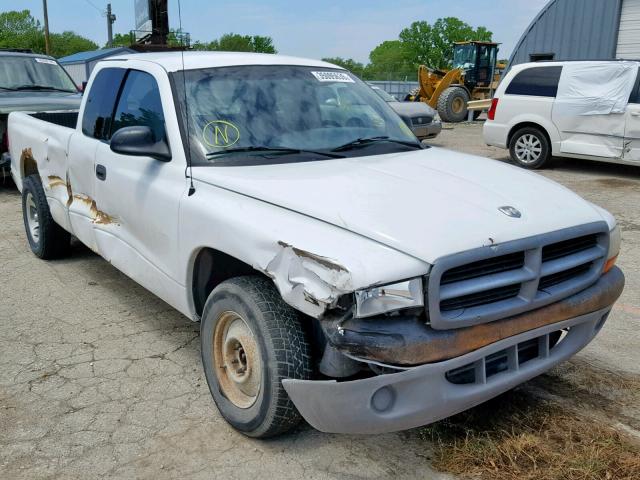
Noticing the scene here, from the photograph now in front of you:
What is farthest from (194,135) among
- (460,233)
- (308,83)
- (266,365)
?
(460,233)

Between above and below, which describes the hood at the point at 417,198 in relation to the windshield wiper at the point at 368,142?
below

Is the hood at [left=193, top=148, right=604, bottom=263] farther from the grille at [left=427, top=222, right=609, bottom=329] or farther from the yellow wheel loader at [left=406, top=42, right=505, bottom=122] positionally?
the yellow wheel loader at [left=406, top=42, right=505, bottom=122]

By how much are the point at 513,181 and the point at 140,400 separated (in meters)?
2.32

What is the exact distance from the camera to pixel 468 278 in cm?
260

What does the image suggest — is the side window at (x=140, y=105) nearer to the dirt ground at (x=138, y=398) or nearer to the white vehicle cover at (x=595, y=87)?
the dirt ground at (x=138, y=398)

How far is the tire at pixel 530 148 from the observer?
11.7m

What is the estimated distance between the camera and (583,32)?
2086cm

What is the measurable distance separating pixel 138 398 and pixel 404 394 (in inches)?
67.1

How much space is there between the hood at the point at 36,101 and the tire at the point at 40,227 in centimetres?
327

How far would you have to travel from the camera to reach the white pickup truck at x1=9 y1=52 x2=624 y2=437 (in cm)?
247

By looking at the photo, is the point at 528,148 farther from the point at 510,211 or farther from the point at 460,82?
the point at 460,82

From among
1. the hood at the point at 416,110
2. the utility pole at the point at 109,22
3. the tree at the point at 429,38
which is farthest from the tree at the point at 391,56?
the hood at the point at 416,110

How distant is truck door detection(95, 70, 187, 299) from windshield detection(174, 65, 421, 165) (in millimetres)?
198

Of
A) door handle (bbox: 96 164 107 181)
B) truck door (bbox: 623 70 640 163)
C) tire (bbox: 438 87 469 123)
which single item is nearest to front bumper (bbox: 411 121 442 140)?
truck door (bbox: 623 70 640 163)
